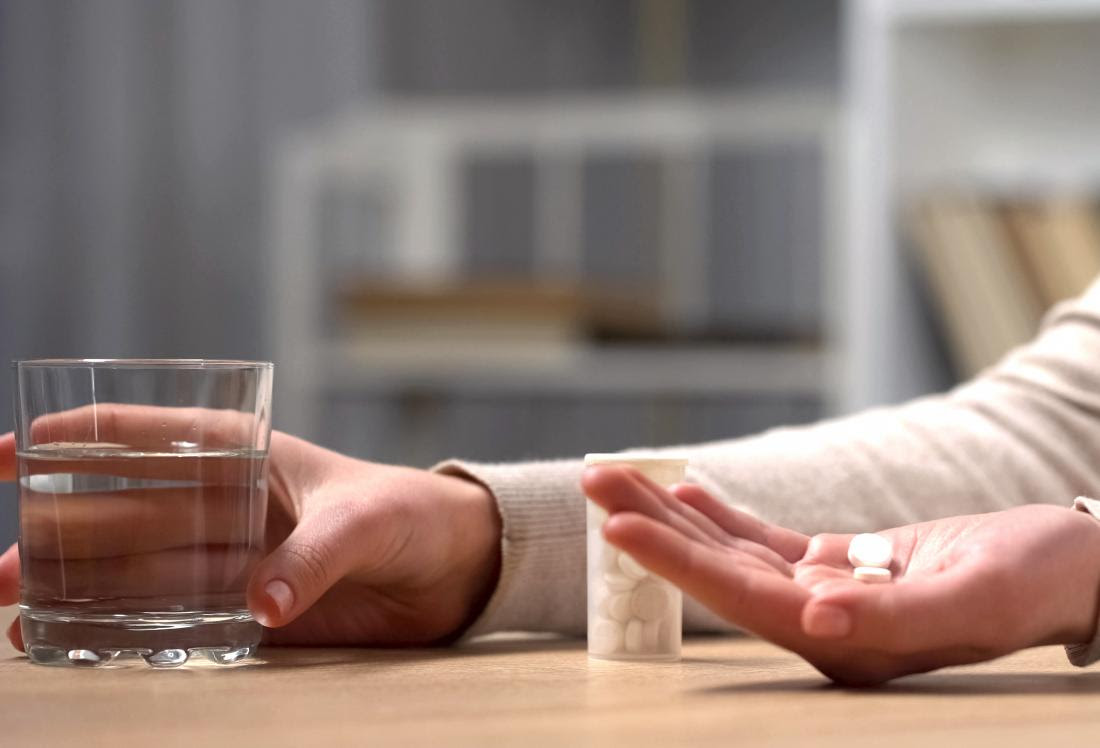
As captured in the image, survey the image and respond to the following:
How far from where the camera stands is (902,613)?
57cm

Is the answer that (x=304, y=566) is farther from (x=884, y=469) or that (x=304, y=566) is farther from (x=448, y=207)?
(x=448, y=207)

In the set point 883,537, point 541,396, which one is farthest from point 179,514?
point 541,396

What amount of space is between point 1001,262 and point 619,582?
1.34 m


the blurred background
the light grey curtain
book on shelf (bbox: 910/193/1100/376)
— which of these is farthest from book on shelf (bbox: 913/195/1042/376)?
the light grey curtain

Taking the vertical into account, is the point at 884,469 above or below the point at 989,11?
below

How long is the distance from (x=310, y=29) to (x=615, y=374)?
4.99 feet

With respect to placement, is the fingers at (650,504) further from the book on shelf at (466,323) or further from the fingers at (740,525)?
the book on shelf at (466,323)

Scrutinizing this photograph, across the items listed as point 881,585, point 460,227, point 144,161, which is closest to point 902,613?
point 881,585

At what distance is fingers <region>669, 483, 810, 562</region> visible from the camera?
2.16ft

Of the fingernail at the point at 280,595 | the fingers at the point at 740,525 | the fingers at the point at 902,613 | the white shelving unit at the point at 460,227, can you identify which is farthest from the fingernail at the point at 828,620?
the white shelving unit at the point at 460,227

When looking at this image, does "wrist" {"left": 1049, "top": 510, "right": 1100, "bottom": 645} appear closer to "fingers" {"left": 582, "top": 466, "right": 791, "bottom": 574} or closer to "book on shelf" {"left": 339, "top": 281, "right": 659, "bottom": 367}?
"fingers" {"left": 582, "top": 466, "right": 791, "bottom": 574}

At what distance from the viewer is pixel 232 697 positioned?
1.94 ft

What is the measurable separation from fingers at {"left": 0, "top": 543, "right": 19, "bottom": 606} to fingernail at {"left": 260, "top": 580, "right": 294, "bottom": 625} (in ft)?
0.54

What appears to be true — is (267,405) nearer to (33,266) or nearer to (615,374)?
(615,374)
